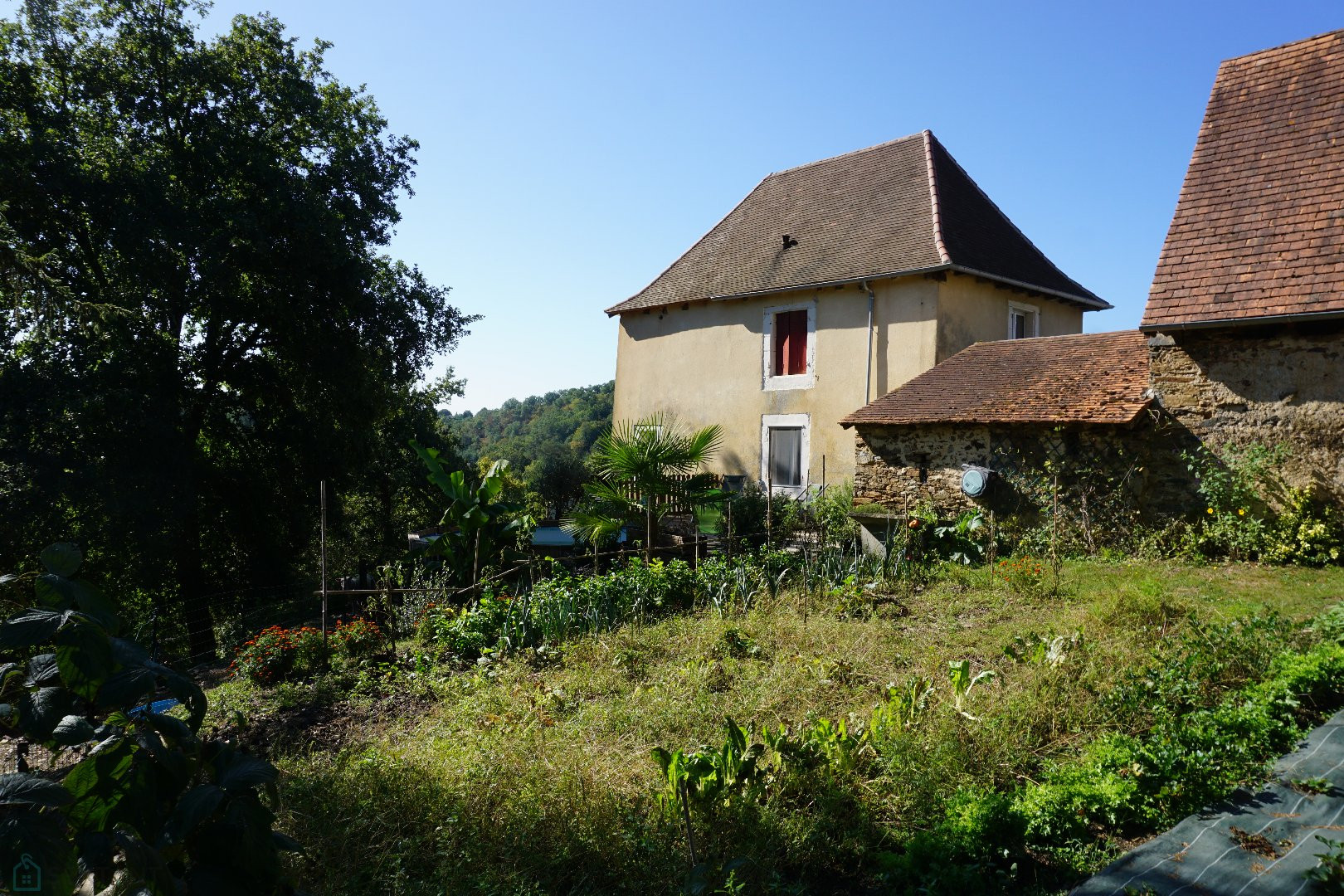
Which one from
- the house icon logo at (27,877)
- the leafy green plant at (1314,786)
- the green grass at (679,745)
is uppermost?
the house icon logo at (27,877)

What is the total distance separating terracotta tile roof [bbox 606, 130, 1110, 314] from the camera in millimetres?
16375

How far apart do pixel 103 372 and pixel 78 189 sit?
3.16 metres

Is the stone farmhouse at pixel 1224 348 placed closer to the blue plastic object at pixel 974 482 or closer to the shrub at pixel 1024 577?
the blue plastic object at pixel 974 482

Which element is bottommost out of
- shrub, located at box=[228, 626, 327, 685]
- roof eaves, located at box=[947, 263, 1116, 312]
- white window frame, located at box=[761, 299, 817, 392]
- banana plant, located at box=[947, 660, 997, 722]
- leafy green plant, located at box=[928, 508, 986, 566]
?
shrub, located at box=[228, 626, 327, 685]

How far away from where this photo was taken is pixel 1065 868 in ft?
11.4

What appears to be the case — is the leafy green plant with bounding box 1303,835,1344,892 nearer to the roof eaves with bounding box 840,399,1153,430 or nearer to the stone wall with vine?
the stone wall with vine

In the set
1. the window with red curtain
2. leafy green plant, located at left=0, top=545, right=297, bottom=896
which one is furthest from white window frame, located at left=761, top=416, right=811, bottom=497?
Result: leafy green plant, located at left=0, top=545, right=297, bottom=896

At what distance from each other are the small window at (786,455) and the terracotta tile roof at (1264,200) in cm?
802

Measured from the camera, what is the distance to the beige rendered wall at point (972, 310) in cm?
1555

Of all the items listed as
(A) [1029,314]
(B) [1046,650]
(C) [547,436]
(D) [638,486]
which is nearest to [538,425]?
(C) [547,436]

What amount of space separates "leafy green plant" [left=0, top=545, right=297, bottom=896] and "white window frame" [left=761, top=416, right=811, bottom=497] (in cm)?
1557

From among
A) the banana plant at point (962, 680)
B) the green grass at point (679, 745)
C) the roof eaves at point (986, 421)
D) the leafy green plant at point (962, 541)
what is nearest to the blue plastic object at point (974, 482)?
the leafy green plant at point (962, 541)

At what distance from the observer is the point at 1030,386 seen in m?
12.8

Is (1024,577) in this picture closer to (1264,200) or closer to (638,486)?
(638,486)
